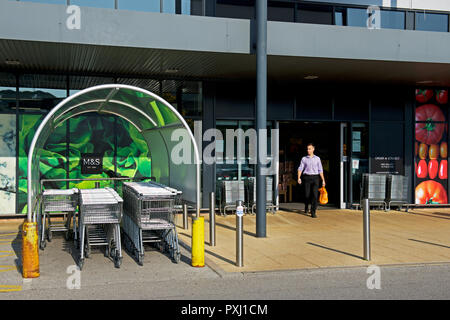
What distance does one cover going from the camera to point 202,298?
239 inches

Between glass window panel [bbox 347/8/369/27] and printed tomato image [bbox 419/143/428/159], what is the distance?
457 centimetres

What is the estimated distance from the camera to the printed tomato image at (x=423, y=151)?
15562 millimetres

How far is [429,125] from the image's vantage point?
15562 mm

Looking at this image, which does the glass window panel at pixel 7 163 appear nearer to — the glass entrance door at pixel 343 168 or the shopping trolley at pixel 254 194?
the shopping trolley at pixel 254 194

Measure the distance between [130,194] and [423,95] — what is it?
1056 centimetres

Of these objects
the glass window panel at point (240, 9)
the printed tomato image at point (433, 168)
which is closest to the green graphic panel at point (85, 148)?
the glass window panel at point (240, 9)

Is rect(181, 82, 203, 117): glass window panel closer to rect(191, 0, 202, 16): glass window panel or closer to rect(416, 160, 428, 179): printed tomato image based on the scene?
rect(191, 0, 202, 16): glass window panel

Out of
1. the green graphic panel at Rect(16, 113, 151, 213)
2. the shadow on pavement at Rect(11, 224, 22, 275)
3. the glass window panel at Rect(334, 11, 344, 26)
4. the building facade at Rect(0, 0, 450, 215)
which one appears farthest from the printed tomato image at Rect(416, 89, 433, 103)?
the shadow on pavement at Rect(11, 224, 22, 275)

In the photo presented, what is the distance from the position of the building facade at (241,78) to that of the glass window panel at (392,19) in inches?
1.1

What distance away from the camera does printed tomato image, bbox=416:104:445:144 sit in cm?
1553

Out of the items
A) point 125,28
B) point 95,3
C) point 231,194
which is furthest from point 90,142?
point 125,28

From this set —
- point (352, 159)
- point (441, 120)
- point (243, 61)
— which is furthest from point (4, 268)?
point (441, 120)

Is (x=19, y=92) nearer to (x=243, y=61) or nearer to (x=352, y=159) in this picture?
(x=243, y=61)

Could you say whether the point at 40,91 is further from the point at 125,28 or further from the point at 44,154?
the point at 125,28
